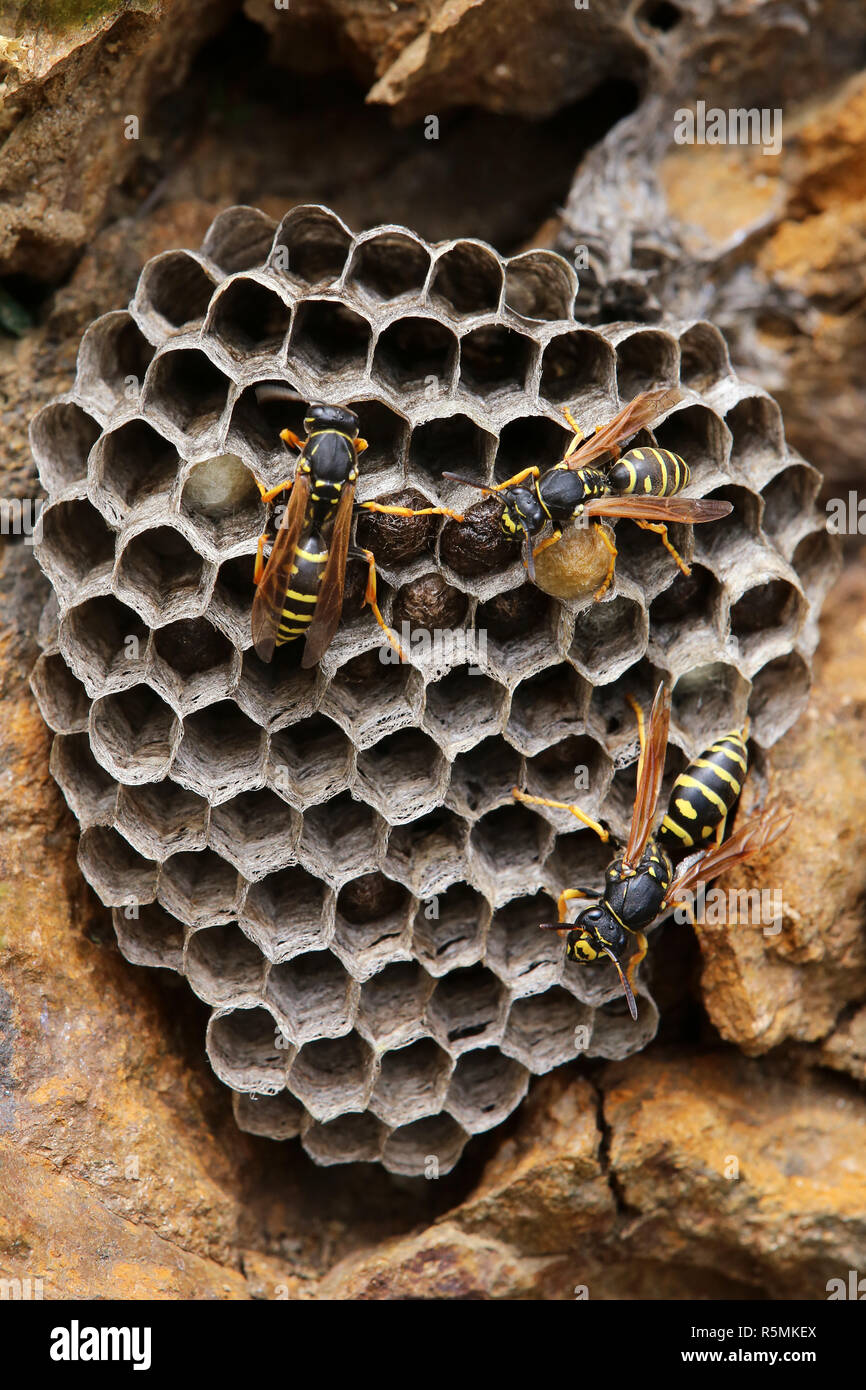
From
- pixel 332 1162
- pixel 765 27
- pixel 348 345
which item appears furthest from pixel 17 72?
pixel 332 1162

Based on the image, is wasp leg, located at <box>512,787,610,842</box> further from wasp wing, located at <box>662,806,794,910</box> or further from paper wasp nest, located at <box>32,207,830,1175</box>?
wasp wing, located at <box>662,806,794,910</box>

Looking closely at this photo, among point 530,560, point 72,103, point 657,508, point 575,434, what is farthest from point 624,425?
point 72,103

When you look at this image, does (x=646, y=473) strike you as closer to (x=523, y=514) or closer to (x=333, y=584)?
(x=523, y=514)

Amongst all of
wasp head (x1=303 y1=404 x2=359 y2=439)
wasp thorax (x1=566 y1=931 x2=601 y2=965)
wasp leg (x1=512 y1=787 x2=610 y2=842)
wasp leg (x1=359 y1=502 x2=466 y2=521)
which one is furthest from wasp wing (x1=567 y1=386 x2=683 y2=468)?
wasp thorax (x1=566 y1=931 x2=601 y2=965)

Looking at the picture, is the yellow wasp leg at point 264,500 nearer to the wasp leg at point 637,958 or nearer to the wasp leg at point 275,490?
the wasp leg at point 275,490

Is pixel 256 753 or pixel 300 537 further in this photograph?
pixel 256 753

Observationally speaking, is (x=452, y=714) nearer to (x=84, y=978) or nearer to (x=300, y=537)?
(x=300, y=537)
